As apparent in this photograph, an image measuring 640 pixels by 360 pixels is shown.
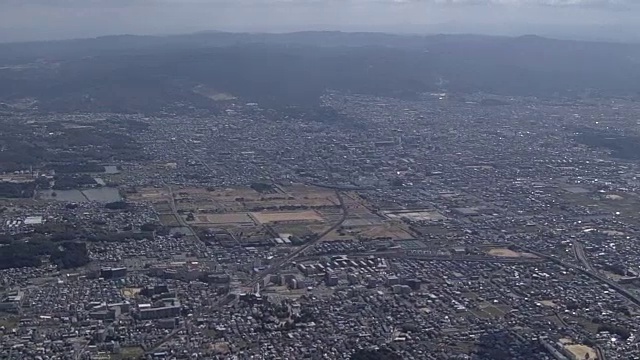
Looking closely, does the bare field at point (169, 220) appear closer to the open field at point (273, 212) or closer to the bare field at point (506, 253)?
the open field at point (273, 212)

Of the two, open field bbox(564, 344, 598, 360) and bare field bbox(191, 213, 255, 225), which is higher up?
open field bbox(564, 344, 598, 360)

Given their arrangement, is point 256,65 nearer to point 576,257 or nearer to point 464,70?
point 464,70

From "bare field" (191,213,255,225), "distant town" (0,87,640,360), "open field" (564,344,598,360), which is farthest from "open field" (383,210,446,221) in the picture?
"open field" (564,344,598,360)

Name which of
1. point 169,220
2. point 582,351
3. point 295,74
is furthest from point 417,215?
point 295,74

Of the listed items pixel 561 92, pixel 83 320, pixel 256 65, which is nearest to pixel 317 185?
pixel 83 320

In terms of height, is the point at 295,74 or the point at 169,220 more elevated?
the point at 169,220

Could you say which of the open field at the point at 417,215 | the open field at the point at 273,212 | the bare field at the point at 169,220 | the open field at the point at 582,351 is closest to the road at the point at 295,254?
the open field at the point at 273,212

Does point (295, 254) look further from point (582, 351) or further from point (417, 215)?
point (582, 351)

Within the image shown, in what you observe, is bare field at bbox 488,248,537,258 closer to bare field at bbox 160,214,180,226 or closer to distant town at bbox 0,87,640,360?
distant town at bbox 0,87,640,360

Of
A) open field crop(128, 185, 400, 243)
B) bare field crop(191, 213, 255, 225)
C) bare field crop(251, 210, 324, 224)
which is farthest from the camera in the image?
bare field crop(251, 210, 324, 224)

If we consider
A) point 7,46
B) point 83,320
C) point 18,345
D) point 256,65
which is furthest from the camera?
point 7,46

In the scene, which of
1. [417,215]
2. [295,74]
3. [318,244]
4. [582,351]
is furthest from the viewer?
[295,74]
